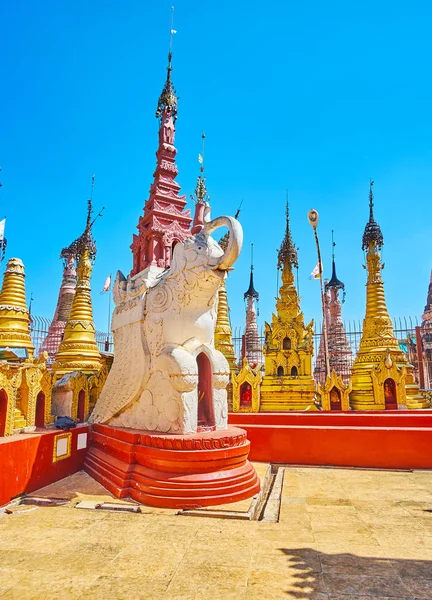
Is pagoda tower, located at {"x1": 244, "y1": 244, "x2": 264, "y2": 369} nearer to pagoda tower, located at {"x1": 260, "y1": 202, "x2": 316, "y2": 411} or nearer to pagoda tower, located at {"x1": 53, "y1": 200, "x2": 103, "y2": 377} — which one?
pagoda tower, located at {"x1": 260, "y1": 202, "x2": 316, "y2": 411}

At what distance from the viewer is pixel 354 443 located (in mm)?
10094

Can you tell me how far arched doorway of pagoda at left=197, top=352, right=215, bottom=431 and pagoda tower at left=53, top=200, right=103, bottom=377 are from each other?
22.2ft

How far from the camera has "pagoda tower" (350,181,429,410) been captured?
58.5ft

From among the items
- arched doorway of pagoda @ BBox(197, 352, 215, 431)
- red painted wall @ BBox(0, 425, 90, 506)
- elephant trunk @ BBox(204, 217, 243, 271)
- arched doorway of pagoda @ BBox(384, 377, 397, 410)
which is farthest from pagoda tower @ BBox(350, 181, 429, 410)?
red painted wall @ BBox(0, 425, 90, 506)

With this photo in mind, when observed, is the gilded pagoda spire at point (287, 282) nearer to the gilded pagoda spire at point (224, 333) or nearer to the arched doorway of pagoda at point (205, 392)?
the gilded pagoda spire at point (224, 333)

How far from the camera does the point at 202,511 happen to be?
6691mm

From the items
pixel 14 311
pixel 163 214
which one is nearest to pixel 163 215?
pixel 163 214

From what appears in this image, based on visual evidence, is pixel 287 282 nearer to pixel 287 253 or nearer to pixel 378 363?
pixel 287 253

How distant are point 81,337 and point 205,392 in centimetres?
881

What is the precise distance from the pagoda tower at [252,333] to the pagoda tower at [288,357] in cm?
720

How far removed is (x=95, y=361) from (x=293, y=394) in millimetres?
8757

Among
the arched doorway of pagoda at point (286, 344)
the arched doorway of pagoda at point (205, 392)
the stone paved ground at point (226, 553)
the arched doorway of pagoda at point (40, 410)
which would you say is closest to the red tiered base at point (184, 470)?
the stone paved ground at point (226, 553)

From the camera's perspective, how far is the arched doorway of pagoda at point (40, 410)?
11148 millimetres

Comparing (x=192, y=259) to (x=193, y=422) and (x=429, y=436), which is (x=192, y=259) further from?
(x=429, y=436)
